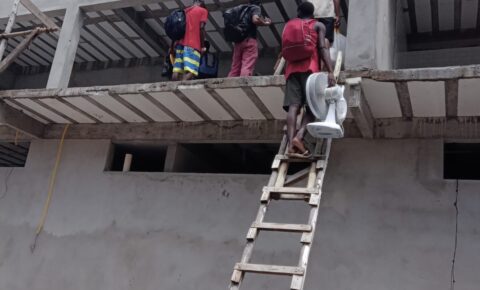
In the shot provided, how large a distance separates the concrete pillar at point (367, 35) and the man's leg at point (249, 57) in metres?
1.51

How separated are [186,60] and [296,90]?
7.35 ft

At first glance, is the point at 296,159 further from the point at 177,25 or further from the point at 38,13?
the point at 38,13

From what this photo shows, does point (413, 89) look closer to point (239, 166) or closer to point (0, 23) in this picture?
point (239, 166)

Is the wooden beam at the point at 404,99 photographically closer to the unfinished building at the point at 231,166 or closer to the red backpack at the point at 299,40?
the unfinished building at the point at 231,166

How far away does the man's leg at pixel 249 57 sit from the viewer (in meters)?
6.55

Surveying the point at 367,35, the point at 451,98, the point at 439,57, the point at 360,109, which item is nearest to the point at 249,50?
the point at 367,35

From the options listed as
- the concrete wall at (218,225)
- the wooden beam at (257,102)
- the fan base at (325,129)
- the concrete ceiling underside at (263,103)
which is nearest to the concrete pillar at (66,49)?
the concrete ceiling underside at (263,103)

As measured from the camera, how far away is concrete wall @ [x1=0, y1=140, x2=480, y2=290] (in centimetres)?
544

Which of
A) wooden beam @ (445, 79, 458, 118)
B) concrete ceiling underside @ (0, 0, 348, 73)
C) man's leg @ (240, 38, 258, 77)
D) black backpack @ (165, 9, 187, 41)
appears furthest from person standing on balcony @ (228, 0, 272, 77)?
wooden beam @ (445, 79, 458, 118)

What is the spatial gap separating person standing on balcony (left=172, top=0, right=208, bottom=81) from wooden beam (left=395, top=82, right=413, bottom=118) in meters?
2.72

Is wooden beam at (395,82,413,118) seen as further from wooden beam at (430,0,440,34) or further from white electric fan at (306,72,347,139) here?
wooden beam at (430,0,440,34)

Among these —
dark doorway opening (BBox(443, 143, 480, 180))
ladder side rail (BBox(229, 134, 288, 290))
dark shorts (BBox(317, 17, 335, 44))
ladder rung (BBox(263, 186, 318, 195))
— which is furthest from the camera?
dark doorway opening (BBox(443, 143, 480, 180))

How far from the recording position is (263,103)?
6.07 metres

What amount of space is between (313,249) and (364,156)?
4.12 feet
